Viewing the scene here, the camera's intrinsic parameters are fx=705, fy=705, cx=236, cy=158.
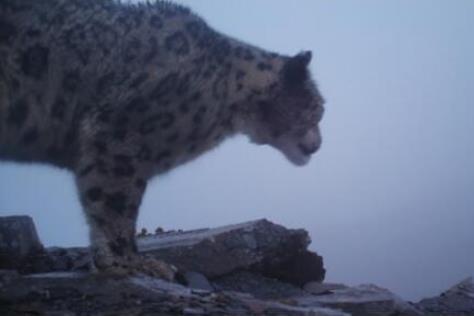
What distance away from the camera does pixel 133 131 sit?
251 inches

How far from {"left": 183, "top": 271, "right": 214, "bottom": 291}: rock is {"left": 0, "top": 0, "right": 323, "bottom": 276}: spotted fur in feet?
3.32

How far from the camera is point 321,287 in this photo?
28.6 feet

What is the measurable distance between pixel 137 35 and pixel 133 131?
101cm

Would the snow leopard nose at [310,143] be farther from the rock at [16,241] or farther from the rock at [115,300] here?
the rock at [16,241]

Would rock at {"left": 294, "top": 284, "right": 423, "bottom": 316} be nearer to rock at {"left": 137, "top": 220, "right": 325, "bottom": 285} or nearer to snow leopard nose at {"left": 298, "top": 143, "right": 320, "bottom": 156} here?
rock at {"left": 137, "top": 220, "right": 325, "bottom": 285}

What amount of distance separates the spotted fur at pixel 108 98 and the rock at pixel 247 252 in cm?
166

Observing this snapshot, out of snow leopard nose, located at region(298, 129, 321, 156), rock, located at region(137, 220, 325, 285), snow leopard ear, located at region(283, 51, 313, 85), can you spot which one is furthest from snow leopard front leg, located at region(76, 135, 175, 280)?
snow leopard nose, located at region(298, 129, 321, 156)

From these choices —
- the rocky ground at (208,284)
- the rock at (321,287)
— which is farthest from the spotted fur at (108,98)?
the rock at (321,287)

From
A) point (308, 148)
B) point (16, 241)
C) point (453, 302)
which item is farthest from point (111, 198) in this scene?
point (453, 302)

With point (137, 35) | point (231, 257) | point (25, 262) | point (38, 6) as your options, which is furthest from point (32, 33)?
point (231, 257)

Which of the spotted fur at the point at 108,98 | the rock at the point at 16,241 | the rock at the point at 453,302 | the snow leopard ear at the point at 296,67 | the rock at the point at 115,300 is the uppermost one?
the snow leopard ear at the point at 296,67

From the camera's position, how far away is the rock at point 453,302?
8398 mm

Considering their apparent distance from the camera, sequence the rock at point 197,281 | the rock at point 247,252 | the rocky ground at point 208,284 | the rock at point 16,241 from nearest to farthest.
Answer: the rocky ground at point 208,284, the rock at point 16,241, the rock at point 197,281, the rock at point 247,252

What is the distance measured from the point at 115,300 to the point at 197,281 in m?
2.15
